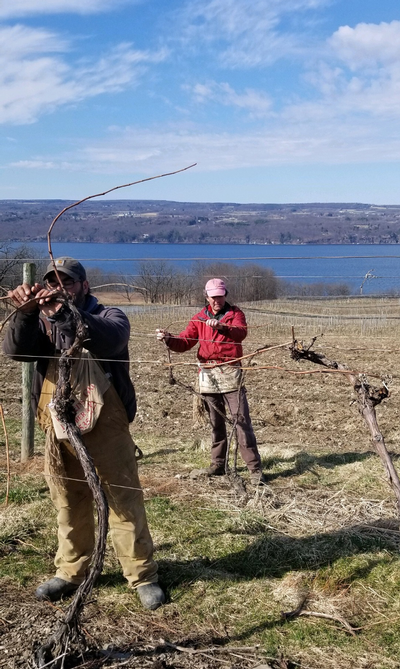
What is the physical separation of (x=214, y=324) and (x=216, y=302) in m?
0.33

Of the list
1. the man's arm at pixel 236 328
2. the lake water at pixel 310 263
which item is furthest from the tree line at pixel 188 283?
the man's arm at pixel 236 328

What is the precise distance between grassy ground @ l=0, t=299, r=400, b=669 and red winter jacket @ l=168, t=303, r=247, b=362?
3.85 ft

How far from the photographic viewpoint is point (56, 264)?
130 inches

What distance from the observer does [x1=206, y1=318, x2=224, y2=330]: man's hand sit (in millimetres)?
5256

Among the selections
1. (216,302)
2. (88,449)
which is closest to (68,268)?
(88,449)

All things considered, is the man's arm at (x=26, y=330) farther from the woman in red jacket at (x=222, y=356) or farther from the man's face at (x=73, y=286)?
the woman in red jacket at (x=222, y=356)

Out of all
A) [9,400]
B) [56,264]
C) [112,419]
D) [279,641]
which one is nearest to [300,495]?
[279,641]

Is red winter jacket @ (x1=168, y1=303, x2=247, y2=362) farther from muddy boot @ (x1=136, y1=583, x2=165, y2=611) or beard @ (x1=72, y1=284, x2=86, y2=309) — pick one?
muddy boot @ (x1=136, y1=583, x2=165, y2=611)

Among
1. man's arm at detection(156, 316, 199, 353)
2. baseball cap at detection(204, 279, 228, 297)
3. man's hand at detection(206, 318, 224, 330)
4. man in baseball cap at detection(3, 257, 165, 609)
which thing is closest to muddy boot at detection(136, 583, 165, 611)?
man in baseball cap at detection(3, 257, 165, 609)

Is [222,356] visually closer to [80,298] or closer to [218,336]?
[218,336]

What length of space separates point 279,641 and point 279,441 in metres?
4.14

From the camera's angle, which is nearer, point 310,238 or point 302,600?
point 302,600

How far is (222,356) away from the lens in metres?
5.52

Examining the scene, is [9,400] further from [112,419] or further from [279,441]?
[112,419]
